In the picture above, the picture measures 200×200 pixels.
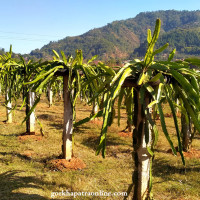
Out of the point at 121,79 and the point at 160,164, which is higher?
the point at 121,79

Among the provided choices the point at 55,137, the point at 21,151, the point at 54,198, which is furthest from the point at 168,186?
the point at 55,137

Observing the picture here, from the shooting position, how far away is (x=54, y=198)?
4.68 meters

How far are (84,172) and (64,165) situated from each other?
0.69 m

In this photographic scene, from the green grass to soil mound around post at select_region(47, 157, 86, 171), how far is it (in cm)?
18

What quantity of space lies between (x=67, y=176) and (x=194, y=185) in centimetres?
367

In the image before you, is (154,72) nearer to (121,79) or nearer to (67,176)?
(121,79)

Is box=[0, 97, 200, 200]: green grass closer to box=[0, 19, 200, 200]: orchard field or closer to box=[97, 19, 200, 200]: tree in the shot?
box=[0, 19, 200, 200]: orchard field

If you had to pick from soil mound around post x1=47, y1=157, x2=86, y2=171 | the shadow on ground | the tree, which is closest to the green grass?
the shadow on ground

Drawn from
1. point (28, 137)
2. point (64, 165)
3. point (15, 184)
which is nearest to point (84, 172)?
point (64, 165)

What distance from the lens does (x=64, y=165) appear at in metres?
6.38

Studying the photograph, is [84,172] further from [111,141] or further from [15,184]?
[111,141]

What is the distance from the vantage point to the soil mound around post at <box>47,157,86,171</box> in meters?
6.35

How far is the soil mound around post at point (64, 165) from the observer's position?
6348 millimetres

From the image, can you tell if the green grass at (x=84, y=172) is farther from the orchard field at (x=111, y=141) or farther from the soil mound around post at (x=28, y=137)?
the soil mound around post at (x=28, y=137)
